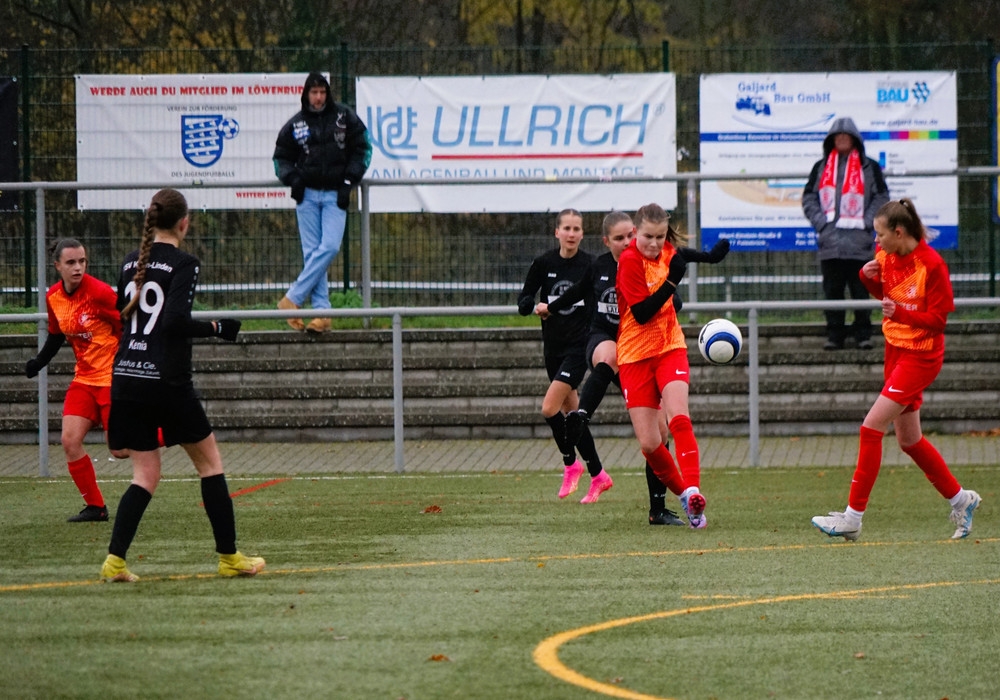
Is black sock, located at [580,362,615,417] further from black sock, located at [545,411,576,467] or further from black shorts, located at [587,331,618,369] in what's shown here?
black sock, located at [545,411,576,467]

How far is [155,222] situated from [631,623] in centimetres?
282

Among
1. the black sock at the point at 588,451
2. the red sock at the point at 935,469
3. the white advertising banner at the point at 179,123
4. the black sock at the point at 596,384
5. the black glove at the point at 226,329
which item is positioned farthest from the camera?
the white advertising banner at the point at 179,123

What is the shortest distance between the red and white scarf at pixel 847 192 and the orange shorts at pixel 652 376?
6.14 m

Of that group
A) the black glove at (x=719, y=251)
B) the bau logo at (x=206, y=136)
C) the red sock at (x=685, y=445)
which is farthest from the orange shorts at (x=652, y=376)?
the bau logo at (x=206, y=136)

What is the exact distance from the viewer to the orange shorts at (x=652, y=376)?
30.0ft

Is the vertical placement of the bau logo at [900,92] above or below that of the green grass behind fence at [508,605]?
above

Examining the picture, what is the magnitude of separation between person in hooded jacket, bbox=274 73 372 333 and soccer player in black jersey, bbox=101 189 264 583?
26.0 feet

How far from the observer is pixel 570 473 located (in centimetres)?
1113

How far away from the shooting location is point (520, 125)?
1719cm

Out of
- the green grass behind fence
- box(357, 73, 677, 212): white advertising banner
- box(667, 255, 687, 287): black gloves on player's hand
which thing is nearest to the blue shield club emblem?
box(357, 73, 677, 212): white advertising banner

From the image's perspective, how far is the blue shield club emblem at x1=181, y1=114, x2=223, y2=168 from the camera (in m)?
17.0

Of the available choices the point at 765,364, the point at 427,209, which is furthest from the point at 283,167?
the point at 765,364

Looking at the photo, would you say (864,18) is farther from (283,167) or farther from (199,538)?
(199,538)

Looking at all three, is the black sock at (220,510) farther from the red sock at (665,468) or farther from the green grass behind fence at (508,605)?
the red sock at (665,468)
